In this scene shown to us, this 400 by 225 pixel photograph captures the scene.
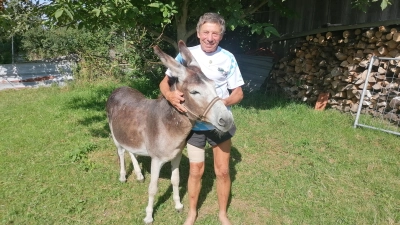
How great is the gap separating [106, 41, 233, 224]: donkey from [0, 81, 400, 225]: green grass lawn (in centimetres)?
46

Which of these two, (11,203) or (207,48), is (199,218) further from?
(11,203)

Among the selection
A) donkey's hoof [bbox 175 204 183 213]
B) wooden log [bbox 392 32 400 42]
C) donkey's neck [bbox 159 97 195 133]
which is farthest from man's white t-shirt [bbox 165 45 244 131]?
wooden log [bbox 392 32 400 42]

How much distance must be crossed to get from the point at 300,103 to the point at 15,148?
20.4 feet

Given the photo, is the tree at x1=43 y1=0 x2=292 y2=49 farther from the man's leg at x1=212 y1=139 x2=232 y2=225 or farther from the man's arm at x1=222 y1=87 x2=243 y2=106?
the man's leg at x1=212 y1=139 x2=232 y2=225

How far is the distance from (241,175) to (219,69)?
204cm

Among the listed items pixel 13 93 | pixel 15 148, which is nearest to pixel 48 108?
pixel 15 148

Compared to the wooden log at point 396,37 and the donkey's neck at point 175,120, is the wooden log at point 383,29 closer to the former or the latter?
the wooden log at point 396,37

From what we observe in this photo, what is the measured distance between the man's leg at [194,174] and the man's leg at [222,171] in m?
0.15

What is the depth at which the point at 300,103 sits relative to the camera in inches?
291

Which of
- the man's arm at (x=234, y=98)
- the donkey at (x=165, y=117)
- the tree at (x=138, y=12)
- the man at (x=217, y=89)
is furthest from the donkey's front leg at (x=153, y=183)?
the tree at (x=138, y=12)

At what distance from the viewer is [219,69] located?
2.56 m

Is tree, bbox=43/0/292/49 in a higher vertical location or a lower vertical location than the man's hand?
higher

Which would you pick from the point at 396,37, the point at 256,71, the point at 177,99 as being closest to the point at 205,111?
the point at 177,99

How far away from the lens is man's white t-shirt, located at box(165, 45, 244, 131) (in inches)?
101
